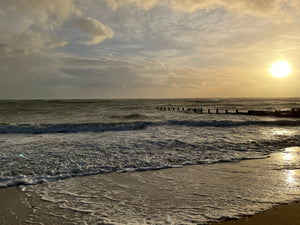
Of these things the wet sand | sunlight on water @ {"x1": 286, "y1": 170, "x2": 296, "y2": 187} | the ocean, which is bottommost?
the ocean

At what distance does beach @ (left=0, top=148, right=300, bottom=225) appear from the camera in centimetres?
419

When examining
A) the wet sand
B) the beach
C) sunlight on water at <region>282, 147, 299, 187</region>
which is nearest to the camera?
the wet sand

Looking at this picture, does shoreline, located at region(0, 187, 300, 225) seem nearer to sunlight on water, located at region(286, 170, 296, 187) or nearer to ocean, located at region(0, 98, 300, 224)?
ocean, located at region(0, 98, 300, 224)

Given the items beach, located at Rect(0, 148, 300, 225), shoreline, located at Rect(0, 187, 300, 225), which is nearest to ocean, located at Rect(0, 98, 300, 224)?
beach, located at Rect(0, 148, 300, 225)

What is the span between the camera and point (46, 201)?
5027 millimetres

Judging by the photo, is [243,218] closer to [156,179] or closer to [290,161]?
[156,179]

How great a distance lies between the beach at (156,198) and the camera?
4.19m

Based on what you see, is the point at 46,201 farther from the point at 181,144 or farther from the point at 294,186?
the point at 181,144

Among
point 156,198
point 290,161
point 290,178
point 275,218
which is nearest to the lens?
point 275,218

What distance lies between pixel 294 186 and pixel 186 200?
3.16 m

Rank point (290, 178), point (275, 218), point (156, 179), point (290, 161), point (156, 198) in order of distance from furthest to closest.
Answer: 1. point (290, 161)
2. point (156, 179)
3. point (290, 178)
4. point (156, 198)
5. point (275, 218)

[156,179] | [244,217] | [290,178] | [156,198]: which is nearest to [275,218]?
[244,217]

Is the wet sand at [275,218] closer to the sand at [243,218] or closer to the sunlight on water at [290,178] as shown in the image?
the sand at [243,218]

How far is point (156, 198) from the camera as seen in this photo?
16.6 ft
